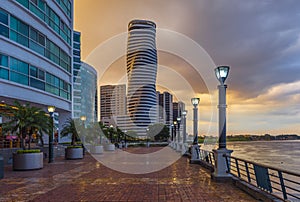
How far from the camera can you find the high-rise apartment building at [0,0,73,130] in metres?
23.6

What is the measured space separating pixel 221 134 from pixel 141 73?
269 ft

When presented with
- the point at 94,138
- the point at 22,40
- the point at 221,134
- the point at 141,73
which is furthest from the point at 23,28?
the point at 141,73

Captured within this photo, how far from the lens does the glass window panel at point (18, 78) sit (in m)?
24.3

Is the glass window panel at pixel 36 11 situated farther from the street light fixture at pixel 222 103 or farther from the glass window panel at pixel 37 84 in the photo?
the street light fixture at pixel 222 103

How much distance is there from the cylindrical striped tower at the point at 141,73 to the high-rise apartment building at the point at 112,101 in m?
12.1

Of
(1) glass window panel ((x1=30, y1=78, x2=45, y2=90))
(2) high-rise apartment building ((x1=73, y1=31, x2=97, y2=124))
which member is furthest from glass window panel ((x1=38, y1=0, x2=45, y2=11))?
(2) high-rise apartment building ((x1=73, y1=31, x2=97, y2=124))

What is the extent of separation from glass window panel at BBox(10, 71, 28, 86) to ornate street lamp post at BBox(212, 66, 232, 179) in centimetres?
1702

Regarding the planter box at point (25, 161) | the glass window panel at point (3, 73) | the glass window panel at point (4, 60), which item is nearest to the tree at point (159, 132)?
the glass window panel at point (3, 73)

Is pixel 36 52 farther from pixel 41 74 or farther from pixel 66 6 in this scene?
pixel 66 6

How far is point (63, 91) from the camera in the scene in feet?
117

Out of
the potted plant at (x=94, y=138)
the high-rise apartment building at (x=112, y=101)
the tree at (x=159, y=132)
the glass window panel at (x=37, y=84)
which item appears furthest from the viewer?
the high-rise apartment building at (x=112, y=101)

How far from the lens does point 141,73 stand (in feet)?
308

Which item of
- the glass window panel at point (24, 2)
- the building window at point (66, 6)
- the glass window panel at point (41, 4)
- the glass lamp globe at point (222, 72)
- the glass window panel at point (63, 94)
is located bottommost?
the glass lamp globe at point (222, 72)

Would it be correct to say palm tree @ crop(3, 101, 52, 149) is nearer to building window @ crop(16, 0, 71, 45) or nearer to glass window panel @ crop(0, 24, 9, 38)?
glass window panel @ crop(0, 24, 9, 38)
